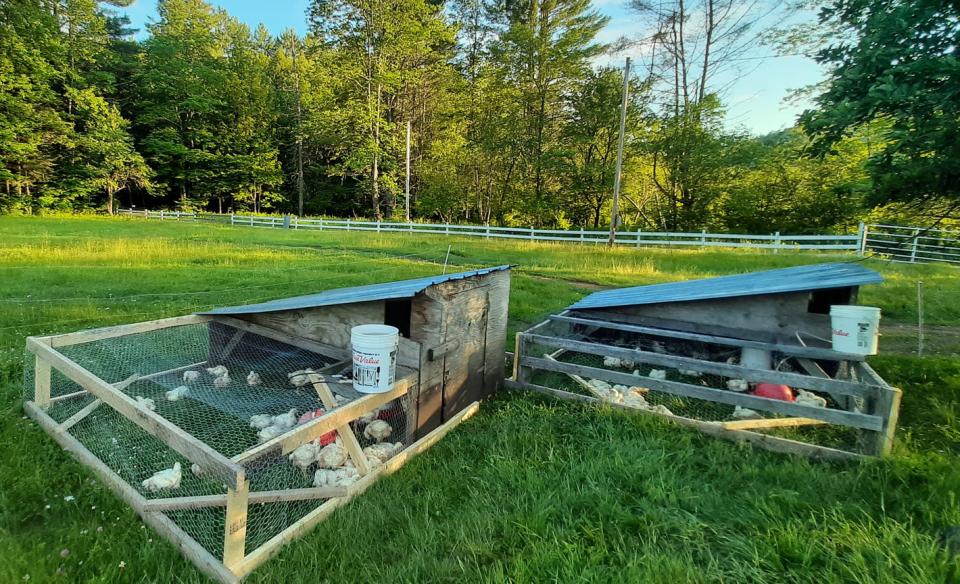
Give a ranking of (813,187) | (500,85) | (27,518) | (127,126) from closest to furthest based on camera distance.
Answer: (27,518), (813,187), (500,85), (127,126)

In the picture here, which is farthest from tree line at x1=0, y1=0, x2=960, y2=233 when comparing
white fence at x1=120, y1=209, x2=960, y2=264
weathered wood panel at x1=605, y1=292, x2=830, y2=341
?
weathered wood panel at x1=605, y1=292, x2=830, y2=341

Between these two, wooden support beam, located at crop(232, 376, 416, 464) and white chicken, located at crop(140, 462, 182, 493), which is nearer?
wooden support beam, located at crop(232, 376, 416, 464)

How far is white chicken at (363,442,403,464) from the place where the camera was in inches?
112

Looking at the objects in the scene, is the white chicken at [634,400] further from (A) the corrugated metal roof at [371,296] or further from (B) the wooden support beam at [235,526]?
(B) the wooden support beam at [235,526]

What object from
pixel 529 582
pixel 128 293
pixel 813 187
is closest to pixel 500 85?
pixel 813 187

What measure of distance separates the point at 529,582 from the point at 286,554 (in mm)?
1077

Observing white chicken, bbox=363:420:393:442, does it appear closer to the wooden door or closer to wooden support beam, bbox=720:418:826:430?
the wooden door

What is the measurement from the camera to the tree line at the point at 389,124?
22.5 metres

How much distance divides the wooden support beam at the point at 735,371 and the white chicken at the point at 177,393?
2.87 meters

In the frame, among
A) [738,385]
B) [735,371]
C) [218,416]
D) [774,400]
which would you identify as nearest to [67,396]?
[218,416]

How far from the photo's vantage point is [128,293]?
714cm

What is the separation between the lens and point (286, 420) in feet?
10.3

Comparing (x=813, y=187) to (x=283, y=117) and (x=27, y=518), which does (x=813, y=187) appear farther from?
(x=283, y=117)

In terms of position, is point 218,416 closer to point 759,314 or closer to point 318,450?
point 318,450
